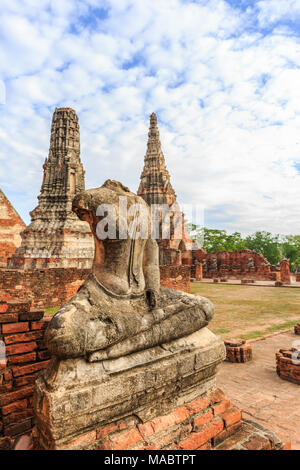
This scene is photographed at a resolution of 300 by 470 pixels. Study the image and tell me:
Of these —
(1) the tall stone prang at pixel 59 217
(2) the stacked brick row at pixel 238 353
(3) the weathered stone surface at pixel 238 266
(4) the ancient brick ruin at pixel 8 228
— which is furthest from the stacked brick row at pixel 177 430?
(3) the weathered stone surface at pixel 238 266

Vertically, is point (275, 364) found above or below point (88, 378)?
below

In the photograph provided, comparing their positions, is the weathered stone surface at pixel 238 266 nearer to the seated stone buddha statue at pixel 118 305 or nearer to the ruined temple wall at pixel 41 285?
the ruined temple wall at pixel 41 285

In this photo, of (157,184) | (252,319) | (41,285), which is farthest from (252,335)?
(157,184)

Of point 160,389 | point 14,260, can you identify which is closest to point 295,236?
point 14,260

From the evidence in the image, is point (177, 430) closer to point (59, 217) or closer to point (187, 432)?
point (187, 432)

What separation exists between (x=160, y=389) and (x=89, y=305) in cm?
77

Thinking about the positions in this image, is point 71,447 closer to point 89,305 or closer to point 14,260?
point 89,305

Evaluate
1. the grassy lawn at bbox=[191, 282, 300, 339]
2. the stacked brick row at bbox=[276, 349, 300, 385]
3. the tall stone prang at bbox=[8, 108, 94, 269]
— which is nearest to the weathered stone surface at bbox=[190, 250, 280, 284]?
the grassy lawn at bbox=[191, 282, 300, 339]

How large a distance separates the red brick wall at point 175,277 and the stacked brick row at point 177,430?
834 centimetres

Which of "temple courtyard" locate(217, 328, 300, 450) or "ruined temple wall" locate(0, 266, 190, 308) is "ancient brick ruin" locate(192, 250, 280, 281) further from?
"temple courtyard" locate(217, 328, 300, 450)

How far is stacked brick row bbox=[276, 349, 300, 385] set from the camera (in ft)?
11.6

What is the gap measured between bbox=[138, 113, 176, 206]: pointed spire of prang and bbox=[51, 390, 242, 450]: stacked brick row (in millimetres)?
24287

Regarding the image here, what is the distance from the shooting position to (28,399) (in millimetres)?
2277

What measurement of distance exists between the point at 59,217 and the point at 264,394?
11971 millimetres
